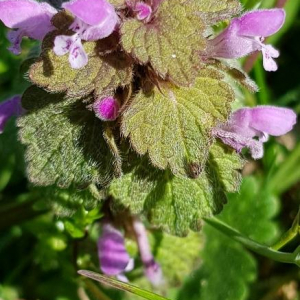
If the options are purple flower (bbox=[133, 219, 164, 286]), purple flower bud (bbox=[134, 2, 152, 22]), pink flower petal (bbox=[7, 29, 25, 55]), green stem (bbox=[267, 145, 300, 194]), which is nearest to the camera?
purple flower bud (bbox=[134, 2, 152, 22])

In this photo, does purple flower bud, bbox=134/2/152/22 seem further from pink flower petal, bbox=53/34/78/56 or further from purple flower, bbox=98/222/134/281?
purple flower, bbox=98/222/134/281

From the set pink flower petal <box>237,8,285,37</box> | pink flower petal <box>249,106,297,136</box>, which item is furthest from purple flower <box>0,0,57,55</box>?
pink flower petal <box>249,106,297,136</box>

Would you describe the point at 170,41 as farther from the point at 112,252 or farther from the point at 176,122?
the point at 112,252

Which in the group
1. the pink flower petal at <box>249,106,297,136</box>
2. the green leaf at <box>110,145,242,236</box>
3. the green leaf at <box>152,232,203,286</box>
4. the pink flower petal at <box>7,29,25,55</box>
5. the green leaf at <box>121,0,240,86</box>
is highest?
the pink flower petal at <box>7,29,25,55</box>

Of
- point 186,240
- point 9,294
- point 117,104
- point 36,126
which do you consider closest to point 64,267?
point 9,294

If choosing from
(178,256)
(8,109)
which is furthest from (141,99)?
(178,256)

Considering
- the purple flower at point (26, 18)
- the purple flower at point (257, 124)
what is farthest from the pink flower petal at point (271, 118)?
the purple flower at point (26, 18)
